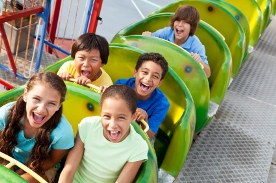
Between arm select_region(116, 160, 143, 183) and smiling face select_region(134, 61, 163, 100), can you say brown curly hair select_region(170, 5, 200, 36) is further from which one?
arm select_region(116, 160, 143, 183)

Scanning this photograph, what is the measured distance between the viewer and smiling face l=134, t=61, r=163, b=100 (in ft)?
5.61

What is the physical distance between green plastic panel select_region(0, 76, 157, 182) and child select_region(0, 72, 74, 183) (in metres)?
0.12

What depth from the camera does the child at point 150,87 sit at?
1.71 metres

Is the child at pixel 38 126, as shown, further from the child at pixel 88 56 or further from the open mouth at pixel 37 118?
the child at pixel 88 56

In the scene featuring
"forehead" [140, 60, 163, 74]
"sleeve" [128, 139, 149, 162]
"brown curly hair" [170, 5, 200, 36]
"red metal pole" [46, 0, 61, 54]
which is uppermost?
"brown curly hair" [170, 5, 200, 36]

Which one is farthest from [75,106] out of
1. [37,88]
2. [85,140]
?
[37,88]

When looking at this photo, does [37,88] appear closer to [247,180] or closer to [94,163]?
[94,163]

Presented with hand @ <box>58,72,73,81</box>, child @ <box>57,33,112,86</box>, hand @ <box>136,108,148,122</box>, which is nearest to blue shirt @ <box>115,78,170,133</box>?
hand @ <box>136,108,148,122</box>

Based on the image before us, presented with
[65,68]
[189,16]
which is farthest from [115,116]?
[189,16]

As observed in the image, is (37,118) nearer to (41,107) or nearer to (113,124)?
(41,107)

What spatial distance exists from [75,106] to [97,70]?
0.89 feet

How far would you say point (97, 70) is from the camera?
70.8 inches

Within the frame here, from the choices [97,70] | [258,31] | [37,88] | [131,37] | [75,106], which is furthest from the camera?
[258,31]

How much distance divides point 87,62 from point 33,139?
517 mm
